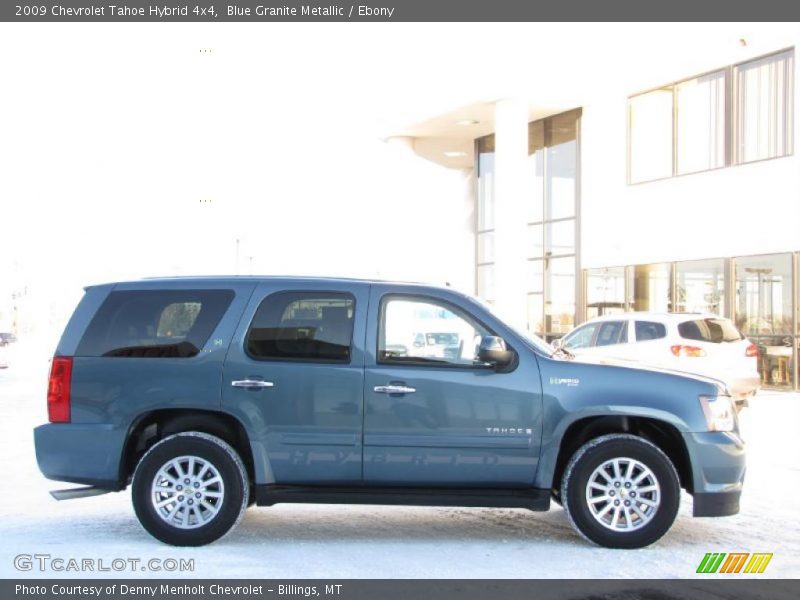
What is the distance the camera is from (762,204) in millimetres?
20297

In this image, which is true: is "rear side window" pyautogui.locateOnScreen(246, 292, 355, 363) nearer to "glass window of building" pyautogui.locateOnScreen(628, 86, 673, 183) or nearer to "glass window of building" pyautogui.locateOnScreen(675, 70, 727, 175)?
"glass window of building" pyautogui.locateOnScreen(675, 70, 727, 175)

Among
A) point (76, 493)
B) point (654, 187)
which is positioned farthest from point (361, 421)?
point (654, 187)

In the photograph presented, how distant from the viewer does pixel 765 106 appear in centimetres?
2052

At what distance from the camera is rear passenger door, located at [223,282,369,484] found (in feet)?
21.1

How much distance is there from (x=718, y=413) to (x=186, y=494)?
3.77m

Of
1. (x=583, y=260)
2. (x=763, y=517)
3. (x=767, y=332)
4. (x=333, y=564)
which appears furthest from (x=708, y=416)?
(x=583, y=260)

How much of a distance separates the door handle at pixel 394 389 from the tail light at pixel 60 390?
2198mm

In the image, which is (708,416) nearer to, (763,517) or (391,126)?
(763,517)

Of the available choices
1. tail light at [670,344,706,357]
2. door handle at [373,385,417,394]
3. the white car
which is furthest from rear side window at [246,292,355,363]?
tail light at [670,344,706,357]

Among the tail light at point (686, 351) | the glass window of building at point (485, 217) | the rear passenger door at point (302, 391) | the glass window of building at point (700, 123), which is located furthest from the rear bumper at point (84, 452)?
the glass window of building at point (485, 217)

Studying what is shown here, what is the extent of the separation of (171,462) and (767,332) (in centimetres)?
1659

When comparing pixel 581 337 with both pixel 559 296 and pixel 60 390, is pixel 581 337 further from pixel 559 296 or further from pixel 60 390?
pixel 60 390

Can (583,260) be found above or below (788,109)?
below

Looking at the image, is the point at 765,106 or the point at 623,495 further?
the point at 765,106
